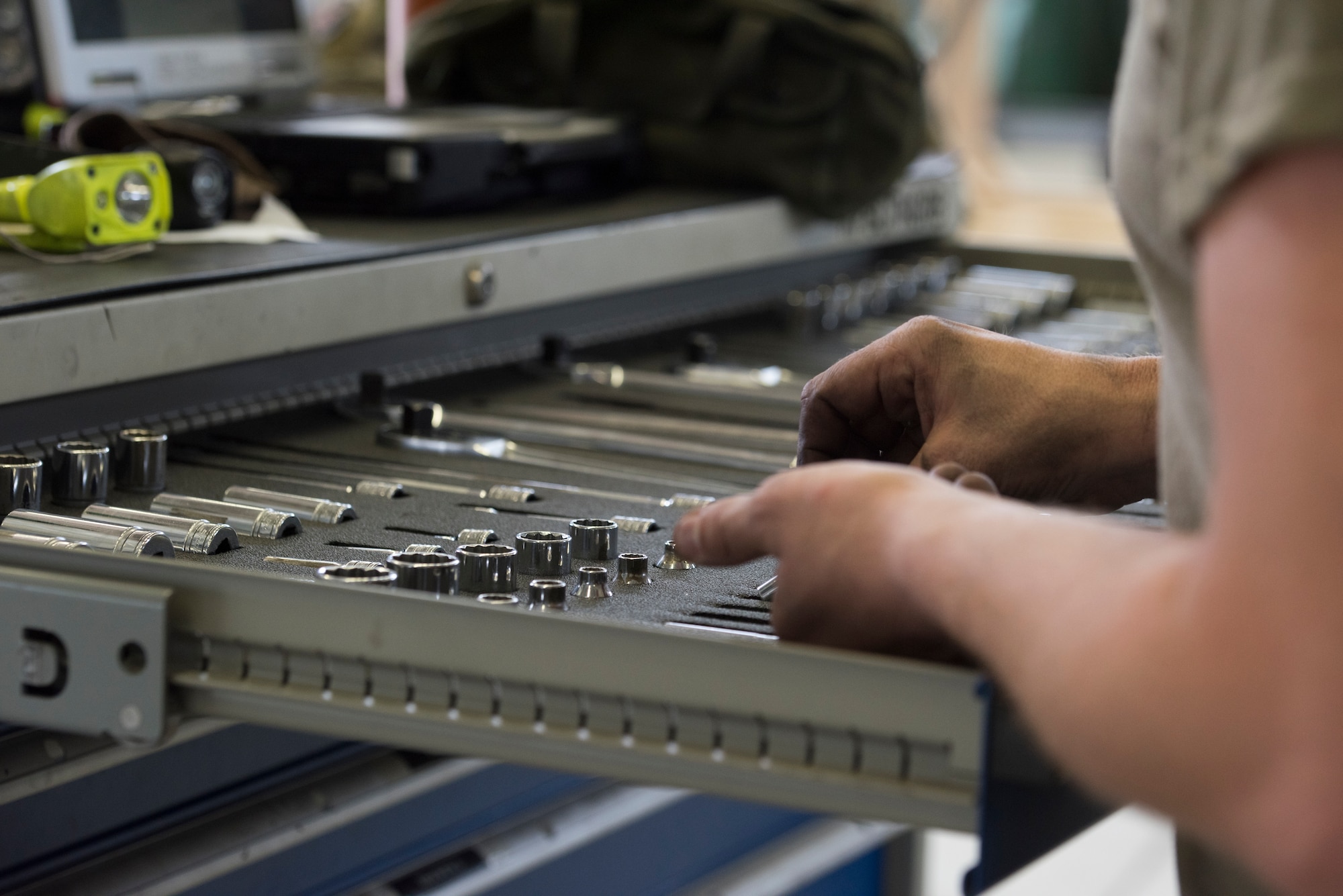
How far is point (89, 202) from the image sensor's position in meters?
1.18

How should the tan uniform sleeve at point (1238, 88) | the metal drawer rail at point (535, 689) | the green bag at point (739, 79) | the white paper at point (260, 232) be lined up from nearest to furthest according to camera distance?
the tan uniform sleeve at point (1238, 88)
the metal drawer rail at point (535, 689)
the white paper at point (260, 232)
the green bag at point (739, 79)

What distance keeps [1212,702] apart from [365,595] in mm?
368

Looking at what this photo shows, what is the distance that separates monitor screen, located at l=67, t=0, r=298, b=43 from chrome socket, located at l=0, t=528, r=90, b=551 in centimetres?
99

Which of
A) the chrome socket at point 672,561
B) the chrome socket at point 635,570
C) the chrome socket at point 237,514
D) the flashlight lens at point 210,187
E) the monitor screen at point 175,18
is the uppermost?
the monitor screen at point 175,18

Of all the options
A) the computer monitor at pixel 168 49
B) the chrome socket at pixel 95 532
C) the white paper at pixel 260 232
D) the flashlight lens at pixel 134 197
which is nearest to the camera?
the chrome socket at pixel 95 532

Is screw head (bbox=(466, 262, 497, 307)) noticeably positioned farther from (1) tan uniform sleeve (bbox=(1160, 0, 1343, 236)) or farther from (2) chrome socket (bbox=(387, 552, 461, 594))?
(1) tan uniform sleeve (bbox=(1160, 0, 1343, 236))

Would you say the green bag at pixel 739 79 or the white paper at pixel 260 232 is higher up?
the green bag at pixel 739 79

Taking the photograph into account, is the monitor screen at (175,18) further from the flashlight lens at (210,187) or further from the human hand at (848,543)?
the human hand at (848,543)

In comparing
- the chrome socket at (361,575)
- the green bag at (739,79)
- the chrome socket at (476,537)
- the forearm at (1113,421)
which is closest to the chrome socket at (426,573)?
the chrome socket at (361,575)

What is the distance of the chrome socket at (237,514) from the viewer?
37.8 inches

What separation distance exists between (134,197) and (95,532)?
1.43 ft

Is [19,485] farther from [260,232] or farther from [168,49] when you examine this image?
[168,49]

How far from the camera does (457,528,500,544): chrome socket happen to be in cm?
95

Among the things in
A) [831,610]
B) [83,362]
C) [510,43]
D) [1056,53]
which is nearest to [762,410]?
[83,362]
